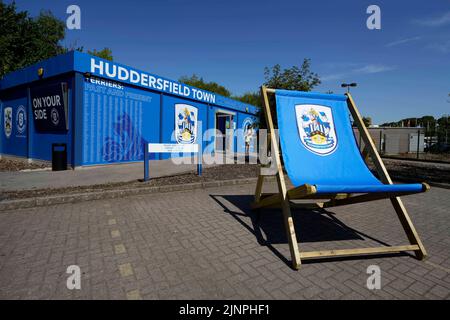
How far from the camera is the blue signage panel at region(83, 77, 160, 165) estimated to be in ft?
29.1

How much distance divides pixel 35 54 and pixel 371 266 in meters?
30.0

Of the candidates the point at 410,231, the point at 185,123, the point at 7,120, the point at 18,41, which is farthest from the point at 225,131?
the point at 18,41

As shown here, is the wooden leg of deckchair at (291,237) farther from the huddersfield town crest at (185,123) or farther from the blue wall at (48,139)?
the huddersfield town crest at (185,123)

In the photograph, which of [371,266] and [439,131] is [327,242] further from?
[439,131]

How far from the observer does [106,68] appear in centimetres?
909

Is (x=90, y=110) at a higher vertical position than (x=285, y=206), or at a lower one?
higher

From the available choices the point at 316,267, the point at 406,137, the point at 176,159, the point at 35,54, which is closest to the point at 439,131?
the point at 406,137

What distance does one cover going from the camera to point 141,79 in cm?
1049

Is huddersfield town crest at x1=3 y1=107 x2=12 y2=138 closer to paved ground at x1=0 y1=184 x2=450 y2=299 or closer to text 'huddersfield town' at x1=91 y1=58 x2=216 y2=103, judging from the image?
text 'huddersfield town' at x1=91 y1=58 x2=216 y2=103

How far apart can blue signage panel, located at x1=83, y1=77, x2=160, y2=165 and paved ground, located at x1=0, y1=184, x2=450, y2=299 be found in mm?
5340

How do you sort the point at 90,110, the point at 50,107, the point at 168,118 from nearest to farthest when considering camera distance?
the point at 90,110, the point at 50,107, the point at 168,118

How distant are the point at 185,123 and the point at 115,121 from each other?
438 centimetres

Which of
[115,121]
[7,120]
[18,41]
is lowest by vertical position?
[115,121]

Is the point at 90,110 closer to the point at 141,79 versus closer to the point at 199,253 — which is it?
the point at 141,79
